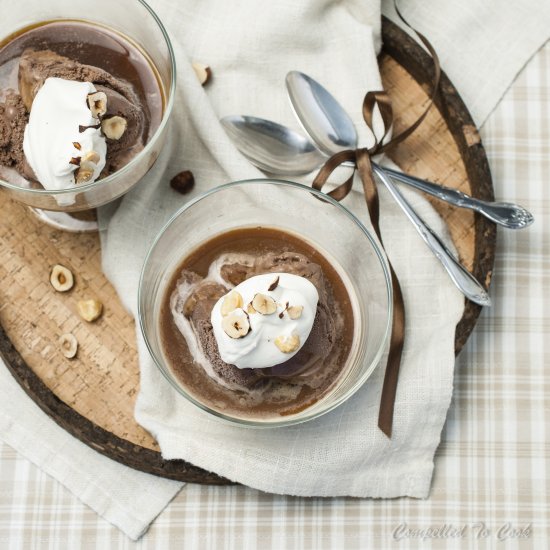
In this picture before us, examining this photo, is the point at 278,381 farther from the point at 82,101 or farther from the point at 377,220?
the point at 82,101

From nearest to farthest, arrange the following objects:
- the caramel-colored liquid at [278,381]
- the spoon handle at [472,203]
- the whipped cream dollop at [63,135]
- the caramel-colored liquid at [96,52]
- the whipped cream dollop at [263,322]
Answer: the whipped cream dollop at [263,322] < the whipped cream dollop at [63,135] < the caramel-colored liquid at [278,381] < the caramel-colored liquid at [96,52] < the spoon handle at [472,203]

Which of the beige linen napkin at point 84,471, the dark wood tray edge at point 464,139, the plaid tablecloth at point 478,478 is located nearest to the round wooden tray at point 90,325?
the dark wood tray edge at point 464,139

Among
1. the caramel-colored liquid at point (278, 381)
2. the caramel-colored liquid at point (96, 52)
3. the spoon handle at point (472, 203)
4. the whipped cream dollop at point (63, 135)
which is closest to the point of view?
the whipped cream dollop at point (63, 135)

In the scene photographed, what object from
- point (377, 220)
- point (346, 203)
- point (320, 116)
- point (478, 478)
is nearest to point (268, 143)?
point (320, 116)

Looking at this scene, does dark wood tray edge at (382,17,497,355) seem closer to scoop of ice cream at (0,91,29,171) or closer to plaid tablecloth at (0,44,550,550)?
plaid tablecloth at (0,44,550,550)

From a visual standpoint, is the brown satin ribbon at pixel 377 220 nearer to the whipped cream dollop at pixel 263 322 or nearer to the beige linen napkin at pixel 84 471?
the whipped cream dollop at pixel 263 322

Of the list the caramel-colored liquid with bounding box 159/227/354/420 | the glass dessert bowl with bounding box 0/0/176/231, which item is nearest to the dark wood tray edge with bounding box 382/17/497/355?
the caramel-colored liquid with bounding box 159/227/354/420

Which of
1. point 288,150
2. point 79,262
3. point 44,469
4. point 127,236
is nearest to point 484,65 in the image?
point 288,150
